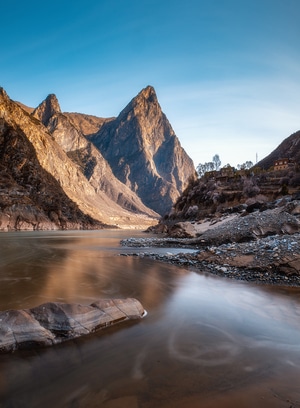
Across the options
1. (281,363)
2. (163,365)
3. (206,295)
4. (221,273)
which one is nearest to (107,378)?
(163,365)

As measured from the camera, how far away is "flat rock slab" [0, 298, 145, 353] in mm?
5633

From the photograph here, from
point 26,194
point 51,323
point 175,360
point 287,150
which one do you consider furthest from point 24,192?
point 287,150

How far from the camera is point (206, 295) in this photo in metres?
10.7

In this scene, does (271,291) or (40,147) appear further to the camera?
(40,147)

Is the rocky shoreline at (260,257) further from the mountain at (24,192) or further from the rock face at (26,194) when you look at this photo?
the mountain at (24,192)

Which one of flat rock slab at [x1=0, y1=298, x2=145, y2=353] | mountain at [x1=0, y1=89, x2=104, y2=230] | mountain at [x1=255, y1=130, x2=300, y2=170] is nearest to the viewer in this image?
flat rock slab at [x1=0, y1=298, x2=145, y2=353]

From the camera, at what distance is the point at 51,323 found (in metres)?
6.18

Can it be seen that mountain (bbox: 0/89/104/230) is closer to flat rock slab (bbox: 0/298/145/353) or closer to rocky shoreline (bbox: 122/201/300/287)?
rocky shoreline (bbox: 122/201/300/287)

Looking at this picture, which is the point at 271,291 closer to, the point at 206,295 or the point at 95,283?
the point at 206,295

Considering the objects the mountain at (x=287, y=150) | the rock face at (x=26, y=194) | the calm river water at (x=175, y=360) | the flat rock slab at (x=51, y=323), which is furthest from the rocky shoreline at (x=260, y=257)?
the mountain at (x=287, y=150)

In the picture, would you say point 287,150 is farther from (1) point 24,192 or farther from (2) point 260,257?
(2) point 260,257

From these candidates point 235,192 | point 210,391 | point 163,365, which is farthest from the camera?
point 235,192

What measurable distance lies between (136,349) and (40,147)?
166 m

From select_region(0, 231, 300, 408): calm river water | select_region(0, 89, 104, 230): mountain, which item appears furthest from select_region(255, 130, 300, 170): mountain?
select_region(0, 231, 300, 408): calm river water
